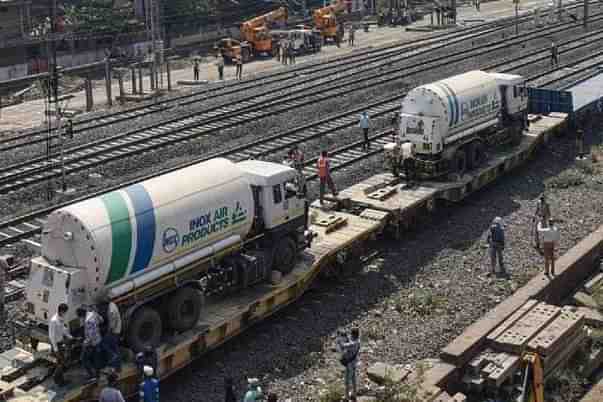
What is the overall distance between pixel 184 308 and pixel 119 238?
80.7 inches

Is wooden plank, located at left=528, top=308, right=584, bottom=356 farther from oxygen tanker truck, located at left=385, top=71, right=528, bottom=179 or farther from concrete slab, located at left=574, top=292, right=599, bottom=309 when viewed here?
oxygen tanker truck, located at left=385, top=71, right=528, bottom=179

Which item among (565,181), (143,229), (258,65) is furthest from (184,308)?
→ (258,65)

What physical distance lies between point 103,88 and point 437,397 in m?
36.5

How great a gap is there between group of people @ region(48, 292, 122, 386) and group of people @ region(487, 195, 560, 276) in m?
9.09

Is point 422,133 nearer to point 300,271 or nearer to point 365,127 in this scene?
point 365,127

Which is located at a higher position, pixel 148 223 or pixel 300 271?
pixel 148 223

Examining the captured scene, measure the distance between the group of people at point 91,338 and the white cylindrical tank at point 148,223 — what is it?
397mm

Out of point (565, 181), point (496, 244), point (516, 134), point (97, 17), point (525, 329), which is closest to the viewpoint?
point (525, 329)

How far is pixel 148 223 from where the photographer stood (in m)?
14.8

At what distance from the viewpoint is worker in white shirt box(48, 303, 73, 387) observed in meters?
13.7

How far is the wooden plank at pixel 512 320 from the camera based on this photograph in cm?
1618

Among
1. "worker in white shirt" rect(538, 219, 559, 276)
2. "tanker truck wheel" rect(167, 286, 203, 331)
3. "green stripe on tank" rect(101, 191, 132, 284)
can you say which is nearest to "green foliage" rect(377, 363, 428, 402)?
"tanker truck wheel" rect(167, 286, 203, 331)

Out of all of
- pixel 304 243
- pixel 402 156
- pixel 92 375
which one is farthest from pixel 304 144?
pixel 92 375

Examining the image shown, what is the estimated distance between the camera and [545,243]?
19219 mm
